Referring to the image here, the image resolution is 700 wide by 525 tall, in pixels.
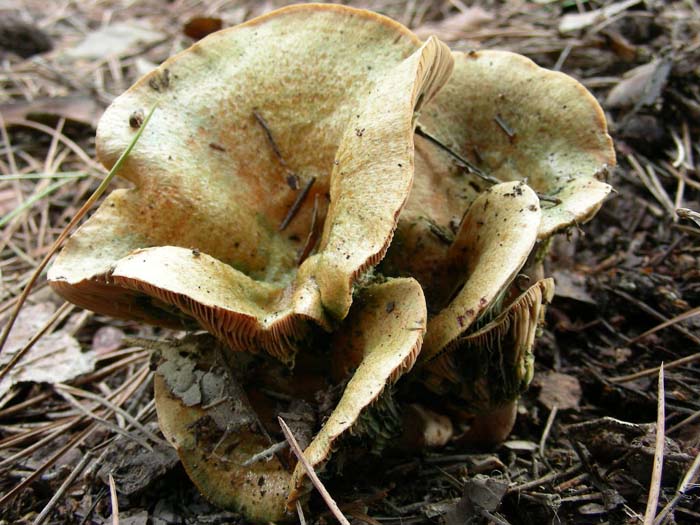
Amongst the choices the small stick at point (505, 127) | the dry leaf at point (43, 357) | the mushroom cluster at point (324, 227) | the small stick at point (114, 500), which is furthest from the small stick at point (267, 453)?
the small stick at point (505, 127)

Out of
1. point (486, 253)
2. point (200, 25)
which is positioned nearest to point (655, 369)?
point (486, 253)

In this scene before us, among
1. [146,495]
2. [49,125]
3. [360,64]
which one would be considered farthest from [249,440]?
[49,125]

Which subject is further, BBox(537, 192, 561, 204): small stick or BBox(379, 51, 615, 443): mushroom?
BBox(537, 192, 561, 204): small stick

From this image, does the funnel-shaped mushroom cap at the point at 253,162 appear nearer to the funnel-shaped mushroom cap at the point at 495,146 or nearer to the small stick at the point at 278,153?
the small stick at the point at 278,153

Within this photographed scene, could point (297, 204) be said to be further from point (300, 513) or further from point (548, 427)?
point (548, 427)

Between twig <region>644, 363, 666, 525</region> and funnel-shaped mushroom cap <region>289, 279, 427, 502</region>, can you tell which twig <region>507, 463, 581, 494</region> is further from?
funnel-shaped mushroom cap <region>289, 279, 427, 502</region>

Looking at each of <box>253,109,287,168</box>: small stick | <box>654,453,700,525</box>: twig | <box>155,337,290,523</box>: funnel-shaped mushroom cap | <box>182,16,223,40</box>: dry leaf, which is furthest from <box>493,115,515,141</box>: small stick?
<box>182,16,223,40</box>: dry leaf

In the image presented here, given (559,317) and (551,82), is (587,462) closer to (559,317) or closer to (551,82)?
(559,317)

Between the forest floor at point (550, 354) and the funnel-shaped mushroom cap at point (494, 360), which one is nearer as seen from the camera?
the funnel-shaped mushroom cap at point (494, 360)
